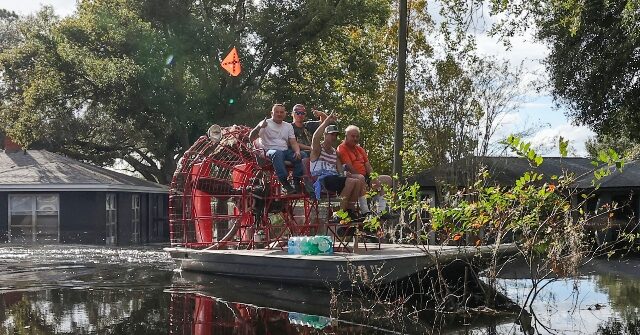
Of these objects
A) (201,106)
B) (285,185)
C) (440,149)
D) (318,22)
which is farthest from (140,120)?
(285,185)

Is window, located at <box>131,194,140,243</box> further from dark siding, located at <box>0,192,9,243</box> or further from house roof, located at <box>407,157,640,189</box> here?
house roof, located at <box>407,157,640,189</box>

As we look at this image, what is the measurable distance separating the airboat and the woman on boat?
0.89 ft

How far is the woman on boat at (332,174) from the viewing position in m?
12.0

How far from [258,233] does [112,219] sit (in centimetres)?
1740

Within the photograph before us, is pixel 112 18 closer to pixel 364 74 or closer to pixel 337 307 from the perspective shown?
pixel 364 74

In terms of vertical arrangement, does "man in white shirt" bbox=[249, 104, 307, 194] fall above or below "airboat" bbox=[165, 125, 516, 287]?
above

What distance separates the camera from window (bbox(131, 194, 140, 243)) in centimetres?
3284

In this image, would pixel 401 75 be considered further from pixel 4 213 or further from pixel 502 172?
pixel 4 213

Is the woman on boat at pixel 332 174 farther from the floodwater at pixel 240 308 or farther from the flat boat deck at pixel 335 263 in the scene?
the floodwater at pixel 240 308

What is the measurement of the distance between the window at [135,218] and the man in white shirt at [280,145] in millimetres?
20251

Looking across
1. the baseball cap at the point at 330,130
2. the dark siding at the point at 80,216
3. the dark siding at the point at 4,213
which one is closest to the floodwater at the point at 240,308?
the baseball cap at the point at 330,130

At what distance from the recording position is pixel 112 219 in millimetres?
31062

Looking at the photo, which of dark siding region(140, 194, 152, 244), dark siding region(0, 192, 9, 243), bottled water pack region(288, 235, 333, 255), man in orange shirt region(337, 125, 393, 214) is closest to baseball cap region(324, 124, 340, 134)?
man in orange shirt region(337, 125, 393, 214)

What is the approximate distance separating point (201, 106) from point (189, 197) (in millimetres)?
18888
